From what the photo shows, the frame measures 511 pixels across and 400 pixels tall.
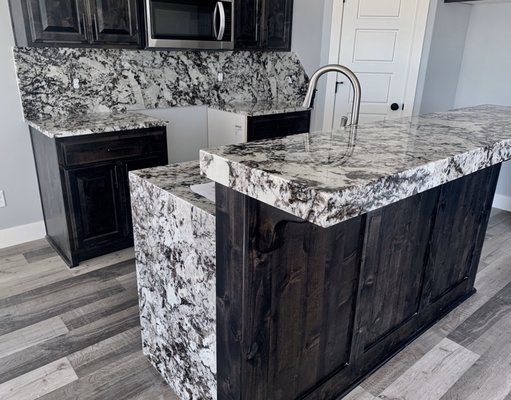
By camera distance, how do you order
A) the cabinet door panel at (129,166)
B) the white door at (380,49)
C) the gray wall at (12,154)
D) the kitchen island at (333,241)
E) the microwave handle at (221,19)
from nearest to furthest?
1. the kitchen island at (333,241)
2. the gray wall at (12,154)
3. the cabinet door panel at (129,166)
4. the microwave handle at (221,19)
5. the white door at (380,49)

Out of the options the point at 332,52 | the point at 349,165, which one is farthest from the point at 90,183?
the point at 332,52

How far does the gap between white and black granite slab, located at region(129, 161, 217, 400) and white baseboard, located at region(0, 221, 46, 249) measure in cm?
180

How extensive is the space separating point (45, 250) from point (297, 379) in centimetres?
236

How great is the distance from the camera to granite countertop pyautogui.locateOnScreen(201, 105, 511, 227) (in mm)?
893

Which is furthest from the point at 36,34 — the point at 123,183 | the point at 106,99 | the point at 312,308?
the point at 312,308

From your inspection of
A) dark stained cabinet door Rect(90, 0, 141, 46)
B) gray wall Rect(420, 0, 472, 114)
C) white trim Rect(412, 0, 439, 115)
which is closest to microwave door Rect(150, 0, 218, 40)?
dark stained cabinet door Rect(90, 0, 141, 46)

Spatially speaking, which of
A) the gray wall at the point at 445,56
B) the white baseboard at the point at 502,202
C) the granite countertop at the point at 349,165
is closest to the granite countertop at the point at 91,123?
the granite countertop at the point at 349,165

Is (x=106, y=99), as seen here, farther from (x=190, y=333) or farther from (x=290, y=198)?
(x=290, y=198)

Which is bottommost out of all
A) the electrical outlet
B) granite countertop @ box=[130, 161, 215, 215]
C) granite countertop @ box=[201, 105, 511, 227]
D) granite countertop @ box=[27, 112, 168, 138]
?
the electrical outlet

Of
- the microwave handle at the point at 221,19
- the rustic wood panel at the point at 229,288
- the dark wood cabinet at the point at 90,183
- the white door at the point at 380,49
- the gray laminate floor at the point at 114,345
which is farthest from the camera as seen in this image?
the white door at the point at 380,49

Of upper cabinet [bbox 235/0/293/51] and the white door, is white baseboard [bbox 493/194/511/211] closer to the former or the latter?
the white door

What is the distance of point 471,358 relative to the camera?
204 cm

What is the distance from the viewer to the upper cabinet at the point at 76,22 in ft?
8.17

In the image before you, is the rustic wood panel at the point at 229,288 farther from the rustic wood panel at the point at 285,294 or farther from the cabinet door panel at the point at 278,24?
the cabinet door panel at the point at 278,24
